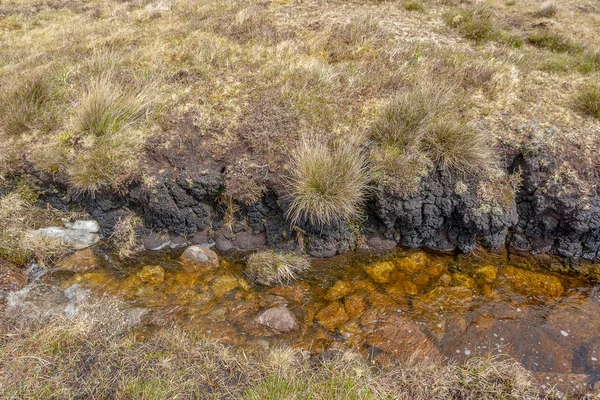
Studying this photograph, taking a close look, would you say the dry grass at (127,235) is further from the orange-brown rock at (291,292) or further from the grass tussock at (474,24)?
the grass tussock at (474,24)

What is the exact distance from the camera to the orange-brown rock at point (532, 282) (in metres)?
5.18

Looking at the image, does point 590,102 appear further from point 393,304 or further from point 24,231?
point 24,231

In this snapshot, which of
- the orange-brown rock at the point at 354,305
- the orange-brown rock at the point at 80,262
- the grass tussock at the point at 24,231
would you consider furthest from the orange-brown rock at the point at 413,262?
the grass tussock at the point at 24,231

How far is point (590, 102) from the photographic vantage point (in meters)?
6.55

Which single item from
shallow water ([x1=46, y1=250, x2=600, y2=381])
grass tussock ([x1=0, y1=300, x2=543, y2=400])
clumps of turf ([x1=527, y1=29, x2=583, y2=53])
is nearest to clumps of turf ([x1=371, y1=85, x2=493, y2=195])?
shallow water ([x1=46, y1=250, x2=600, y2=381])

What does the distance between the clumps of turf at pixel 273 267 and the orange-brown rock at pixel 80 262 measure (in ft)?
7.16

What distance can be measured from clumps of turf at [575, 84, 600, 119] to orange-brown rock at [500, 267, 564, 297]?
127 inches

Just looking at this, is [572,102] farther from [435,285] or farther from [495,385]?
[495,385]

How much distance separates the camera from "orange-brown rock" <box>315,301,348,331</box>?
4.60 m

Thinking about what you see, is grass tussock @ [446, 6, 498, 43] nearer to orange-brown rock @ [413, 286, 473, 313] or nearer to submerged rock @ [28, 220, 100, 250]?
orange-brown rock @ [413, 286, 473, 313]

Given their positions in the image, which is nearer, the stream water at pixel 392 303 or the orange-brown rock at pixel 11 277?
the stream water at pixel 392 303

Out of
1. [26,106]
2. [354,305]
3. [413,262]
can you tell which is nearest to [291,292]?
Answer: [354,305]

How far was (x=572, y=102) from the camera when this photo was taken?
6797mm

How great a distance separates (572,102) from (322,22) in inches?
230
